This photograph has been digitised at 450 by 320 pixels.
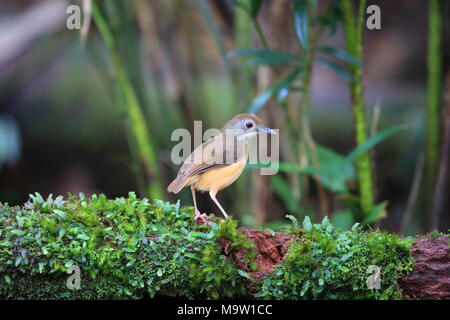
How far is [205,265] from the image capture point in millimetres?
2383

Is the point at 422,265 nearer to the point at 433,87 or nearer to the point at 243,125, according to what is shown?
the point at 243,125

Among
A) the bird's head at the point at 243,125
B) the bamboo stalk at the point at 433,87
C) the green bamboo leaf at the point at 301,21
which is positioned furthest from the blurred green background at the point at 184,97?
the bird's head at the point at 243,125

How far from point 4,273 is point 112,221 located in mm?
457

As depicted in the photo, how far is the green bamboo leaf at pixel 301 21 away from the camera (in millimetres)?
3455

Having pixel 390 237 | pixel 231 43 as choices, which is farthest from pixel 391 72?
pixel 390 237

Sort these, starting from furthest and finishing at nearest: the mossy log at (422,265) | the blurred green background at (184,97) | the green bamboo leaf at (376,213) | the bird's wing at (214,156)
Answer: the blurred green background at (184,97) → the green bamboo leaf at (376,213) → the bird's wing at (214,156) → the mossy log at (422,265)

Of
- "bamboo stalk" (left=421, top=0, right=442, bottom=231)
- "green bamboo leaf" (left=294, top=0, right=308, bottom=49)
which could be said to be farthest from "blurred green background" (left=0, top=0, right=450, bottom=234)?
"green bamboo leaf" (left=294, top=0, right=308, bottom=49)

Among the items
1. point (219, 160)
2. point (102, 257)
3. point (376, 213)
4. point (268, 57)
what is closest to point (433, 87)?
point (376, 213)

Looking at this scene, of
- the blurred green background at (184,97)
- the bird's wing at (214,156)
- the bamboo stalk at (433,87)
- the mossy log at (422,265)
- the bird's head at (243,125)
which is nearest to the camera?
the mossy log at (422,265)

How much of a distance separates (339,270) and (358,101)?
54.5 inches

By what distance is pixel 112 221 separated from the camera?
8.30 feet

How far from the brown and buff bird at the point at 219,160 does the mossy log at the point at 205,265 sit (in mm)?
393

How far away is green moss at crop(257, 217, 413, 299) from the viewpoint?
2.37 m

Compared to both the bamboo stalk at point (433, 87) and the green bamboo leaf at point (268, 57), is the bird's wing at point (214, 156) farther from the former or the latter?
the bamboo stalk at point (433, 87)
